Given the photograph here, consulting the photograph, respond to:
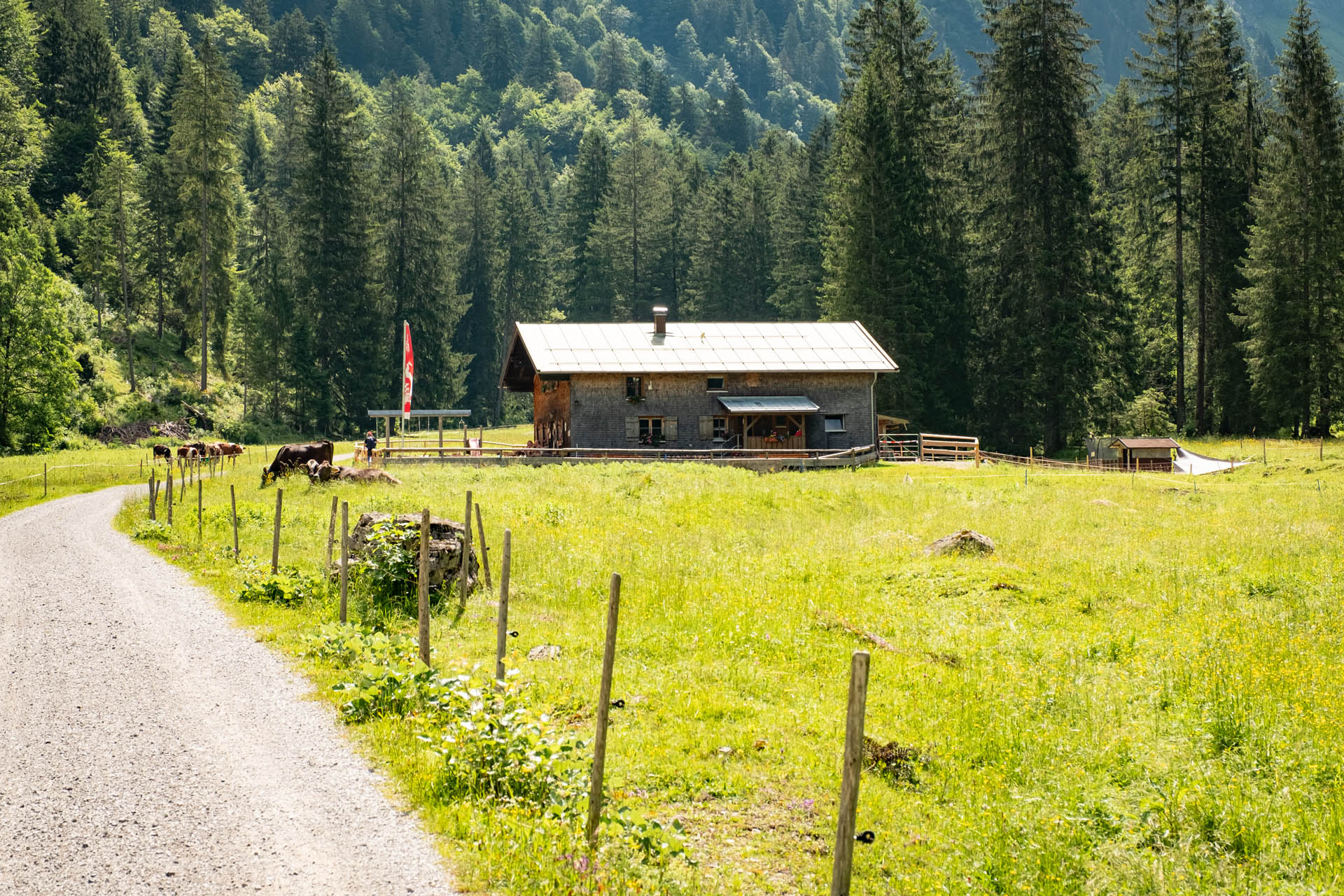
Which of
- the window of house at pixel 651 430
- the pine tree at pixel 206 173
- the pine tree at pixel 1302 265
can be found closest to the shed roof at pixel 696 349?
the window of house at pixel 651 430

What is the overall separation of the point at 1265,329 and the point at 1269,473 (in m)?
17.4

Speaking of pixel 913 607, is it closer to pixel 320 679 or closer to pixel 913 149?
pixel 320 679

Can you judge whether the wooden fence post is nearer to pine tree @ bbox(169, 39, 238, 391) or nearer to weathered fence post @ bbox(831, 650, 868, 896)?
weathered fence post @ bbox(831, 650, 868, 896)

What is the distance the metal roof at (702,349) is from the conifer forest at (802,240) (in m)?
7.67

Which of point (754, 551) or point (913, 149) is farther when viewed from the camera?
point (913, 149)

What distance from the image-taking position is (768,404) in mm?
45562

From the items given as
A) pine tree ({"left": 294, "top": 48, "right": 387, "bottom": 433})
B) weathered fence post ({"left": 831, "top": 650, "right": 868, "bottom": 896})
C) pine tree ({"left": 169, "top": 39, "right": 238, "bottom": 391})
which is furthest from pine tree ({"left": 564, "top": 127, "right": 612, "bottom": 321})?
weathered fence post ({"left": 831, "top": 650, "right": 868, "bottom": 896})

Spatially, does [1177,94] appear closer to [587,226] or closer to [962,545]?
[962,545]

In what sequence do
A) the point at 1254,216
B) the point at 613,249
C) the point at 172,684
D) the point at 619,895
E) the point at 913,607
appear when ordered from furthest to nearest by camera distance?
the point at 613,249 → the point at 1254,216 → the point at 913,607 → the point at 172,684 → the point at 619,895

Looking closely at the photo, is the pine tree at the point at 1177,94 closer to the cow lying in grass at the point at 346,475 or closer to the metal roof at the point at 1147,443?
the metal roof at the point at 1147,443

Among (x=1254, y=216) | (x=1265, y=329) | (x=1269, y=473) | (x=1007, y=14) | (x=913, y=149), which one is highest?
(x=1007, y=14)

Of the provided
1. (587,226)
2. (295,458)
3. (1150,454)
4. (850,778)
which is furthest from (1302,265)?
(587,226)

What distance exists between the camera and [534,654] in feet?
47.0

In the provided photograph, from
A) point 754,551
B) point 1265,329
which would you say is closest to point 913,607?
→ point 754,551
